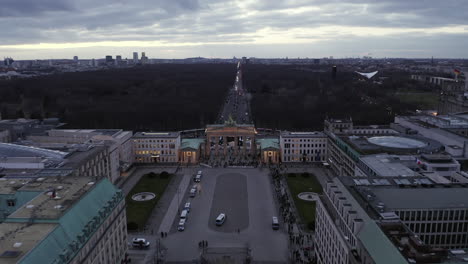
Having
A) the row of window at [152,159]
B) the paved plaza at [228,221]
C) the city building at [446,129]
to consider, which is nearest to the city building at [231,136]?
the row of window at [152,159]

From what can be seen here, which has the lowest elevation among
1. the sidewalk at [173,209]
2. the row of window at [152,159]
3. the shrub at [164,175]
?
the sidewalk at [173,209]

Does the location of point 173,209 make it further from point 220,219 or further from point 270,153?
point 270,153

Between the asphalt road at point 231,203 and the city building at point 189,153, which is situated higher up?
the city building at point 189,153

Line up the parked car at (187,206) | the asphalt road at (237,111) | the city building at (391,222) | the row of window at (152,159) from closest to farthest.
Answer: the city building at (391,222) → the parked car at (187,206) → the row of window at (152,159) → the asphalt road at (237,111)

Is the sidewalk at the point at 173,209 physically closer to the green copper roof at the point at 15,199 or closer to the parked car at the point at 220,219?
the parked car at the point at 220,219

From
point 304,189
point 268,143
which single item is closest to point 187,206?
point 304,189

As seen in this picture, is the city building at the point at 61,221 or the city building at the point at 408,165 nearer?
the city building at the point at 61,221

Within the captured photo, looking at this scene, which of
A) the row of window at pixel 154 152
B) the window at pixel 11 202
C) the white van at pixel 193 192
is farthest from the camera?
the row of window at pixel 154 152
